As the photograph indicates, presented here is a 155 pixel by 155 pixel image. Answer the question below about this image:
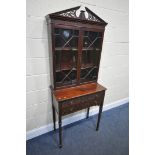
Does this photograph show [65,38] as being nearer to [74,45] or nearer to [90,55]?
[74,45]

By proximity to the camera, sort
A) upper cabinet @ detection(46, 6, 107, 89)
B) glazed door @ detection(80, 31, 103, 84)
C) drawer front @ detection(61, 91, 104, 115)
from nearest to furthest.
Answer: upper cabinet @ detection(46, 6, 107, 89) → drawer front @ detection(61, 91, 104, 115) → glazed door @ detection(80, 31, 103, 84)

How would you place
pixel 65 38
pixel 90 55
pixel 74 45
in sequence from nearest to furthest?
pixel 65 38
pixel 74 45
pixel 90 55

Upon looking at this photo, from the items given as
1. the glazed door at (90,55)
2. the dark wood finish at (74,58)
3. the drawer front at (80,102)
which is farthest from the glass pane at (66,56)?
the drawer front at (80,102)

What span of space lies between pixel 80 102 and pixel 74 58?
0.59 metres

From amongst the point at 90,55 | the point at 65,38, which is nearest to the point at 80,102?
the point at 90,55

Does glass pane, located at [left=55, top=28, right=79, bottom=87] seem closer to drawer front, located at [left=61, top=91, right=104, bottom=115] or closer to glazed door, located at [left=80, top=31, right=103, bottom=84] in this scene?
glazed door, located at [left=80, top=31, right=103, bottom=84]

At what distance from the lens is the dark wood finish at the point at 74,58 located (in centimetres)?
172

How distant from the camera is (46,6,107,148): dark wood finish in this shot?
172 centimetres

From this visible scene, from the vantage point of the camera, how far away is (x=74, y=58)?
1.97 metres

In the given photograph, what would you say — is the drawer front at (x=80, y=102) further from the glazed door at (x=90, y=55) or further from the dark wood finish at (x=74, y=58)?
the glazed door at (x=90, y=55)

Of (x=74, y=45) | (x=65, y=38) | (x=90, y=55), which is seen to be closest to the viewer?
(x=65, y=38)

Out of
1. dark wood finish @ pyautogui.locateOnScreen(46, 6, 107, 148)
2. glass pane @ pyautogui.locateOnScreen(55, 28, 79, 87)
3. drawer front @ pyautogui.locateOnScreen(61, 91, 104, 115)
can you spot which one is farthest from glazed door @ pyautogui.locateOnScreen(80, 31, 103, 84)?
drawer front @ pyautogui.locateOnScreen(61, 91, 104, 115)
